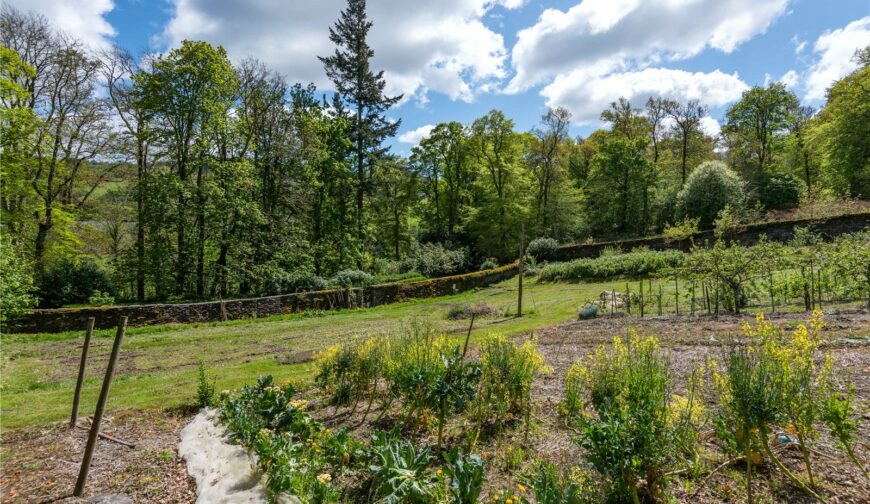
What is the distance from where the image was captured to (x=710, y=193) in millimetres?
28844

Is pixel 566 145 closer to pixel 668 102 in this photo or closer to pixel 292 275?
pixel 668 102

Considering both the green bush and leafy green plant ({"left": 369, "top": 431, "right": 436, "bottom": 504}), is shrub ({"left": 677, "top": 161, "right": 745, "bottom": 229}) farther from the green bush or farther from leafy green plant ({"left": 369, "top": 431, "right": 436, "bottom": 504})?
leafy green plant ({"left": 369, "top": 431, "right": 436, "bottom": 504})

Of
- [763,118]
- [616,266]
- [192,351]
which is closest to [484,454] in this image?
[192,351]

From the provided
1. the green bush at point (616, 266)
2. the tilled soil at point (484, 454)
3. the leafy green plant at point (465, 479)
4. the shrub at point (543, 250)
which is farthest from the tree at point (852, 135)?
the leafy green plant at point (465, 479)

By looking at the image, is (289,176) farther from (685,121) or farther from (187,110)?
(685,121)

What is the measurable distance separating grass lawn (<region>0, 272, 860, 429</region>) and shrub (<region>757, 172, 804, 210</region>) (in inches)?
708

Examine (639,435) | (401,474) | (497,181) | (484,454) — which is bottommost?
(484,454)

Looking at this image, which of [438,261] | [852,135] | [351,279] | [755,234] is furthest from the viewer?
[438,261]

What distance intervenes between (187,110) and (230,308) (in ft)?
37.4

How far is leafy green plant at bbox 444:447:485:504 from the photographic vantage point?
291 centimetres

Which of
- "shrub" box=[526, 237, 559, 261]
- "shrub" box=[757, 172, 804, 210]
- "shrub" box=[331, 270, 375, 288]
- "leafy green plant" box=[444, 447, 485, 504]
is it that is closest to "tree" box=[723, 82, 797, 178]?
"shrub" box=[757, 172, 804, 210]

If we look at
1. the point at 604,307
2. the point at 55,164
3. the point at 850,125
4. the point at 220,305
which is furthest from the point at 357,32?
the point at 850,125

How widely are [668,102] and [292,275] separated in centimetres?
3801

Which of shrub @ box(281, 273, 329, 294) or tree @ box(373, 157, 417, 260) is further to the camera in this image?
tree @ box(373, 157, 417, 260)
